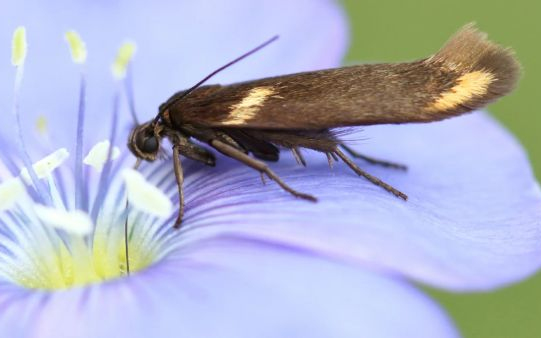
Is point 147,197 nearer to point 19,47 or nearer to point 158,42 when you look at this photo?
point 19,47

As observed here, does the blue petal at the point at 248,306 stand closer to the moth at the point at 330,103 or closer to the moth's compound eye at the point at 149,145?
the moth at the point at 330,103

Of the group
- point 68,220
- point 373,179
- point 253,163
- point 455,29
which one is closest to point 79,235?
point 68,220

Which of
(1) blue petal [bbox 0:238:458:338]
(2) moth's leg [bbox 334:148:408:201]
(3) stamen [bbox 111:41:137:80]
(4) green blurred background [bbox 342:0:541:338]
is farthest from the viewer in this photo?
(4) green blurred background [bbox 342:0:541:338]

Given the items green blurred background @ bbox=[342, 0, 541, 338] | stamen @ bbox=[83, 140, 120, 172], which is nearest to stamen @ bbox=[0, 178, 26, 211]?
stamen @ bbox=[83, 140, 120, 172]

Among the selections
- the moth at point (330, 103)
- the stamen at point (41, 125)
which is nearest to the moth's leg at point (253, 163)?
the moth at point (330, 103)

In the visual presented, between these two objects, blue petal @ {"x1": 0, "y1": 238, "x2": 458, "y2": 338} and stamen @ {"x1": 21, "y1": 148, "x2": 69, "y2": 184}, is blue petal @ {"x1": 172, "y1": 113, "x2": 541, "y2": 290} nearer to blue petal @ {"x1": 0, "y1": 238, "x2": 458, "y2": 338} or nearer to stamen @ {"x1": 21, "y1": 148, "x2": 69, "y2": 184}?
blue petal @ {"x1": 0, "y1": 238, "x2": 458, "y2": 338}

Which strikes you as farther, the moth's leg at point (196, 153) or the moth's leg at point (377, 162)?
the moth's leg at point (377, 162)

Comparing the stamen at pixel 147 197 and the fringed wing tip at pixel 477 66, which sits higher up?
the fringed wing tip at pixel 477 66
